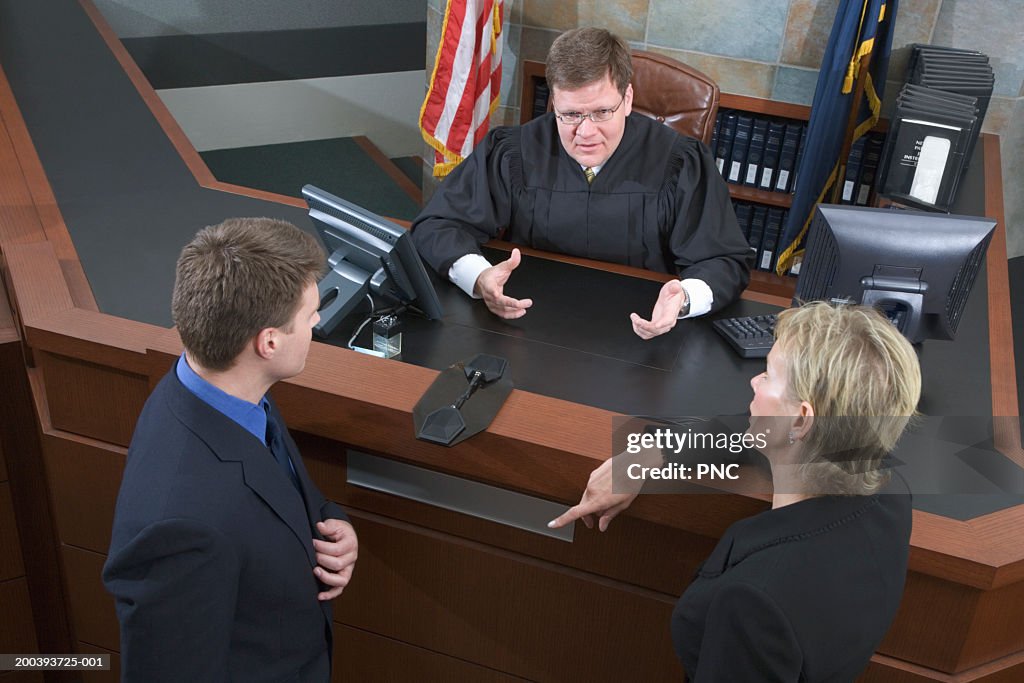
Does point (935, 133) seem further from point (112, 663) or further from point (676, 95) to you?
point (112, 663)

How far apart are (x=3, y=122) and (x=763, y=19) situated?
11.2 feet

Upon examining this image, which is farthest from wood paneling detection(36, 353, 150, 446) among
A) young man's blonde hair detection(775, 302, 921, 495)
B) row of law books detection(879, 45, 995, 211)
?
row of law books detection(879, 45, 995, 211)

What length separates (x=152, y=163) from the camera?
10.9 ft

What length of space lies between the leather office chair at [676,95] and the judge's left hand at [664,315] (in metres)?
1.51

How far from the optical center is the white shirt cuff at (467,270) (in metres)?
2.65

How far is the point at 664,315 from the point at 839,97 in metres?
2.48

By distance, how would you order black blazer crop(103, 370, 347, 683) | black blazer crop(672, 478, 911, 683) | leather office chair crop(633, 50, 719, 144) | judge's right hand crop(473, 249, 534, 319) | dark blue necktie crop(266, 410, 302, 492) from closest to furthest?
black blazer crop(672, 478, 911, 683), black blazer crop(103, 370, 347, 683), dark blue necktie crop(266, 410, 302, 492), judge's right hand crop(473, 249, 534, 319), leather office chair crop(633, 50, 719, 144)

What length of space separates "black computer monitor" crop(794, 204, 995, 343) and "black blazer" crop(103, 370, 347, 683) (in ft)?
4.55

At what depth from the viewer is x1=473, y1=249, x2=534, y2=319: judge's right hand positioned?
252 cm

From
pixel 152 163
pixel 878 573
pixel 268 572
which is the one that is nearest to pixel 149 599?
pixel 268 572

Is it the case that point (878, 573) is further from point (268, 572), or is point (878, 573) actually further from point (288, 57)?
point (288, 57)

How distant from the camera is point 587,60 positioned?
2729 millimetres

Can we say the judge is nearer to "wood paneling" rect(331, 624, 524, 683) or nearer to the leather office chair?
the leather office chair

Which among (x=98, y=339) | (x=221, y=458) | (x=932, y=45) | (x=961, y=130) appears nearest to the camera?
(x=221, y=458)
